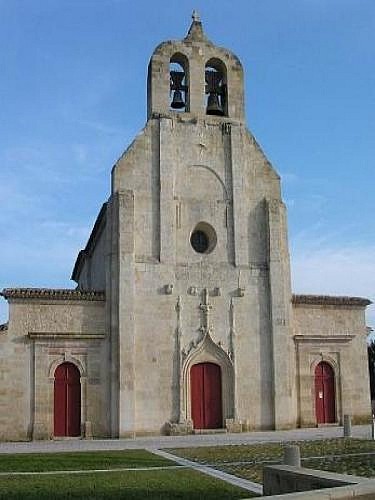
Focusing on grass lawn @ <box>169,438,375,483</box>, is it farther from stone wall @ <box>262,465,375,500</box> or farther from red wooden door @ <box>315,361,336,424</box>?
red wooden door @ <box>315,361,336,424</box>

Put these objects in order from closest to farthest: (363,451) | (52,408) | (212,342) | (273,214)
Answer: (363,451)
(52,408)
(212,342)
(273,214)

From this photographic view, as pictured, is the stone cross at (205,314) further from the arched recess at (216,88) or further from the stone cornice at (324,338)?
the arched recess at (216,88)

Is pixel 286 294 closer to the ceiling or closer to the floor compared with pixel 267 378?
closer to the ceiling

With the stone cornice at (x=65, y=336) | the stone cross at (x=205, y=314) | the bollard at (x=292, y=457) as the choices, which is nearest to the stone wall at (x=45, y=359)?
the stone cornice at (x=65, y=336)

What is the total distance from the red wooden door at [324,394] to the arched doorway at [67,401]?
1003cm

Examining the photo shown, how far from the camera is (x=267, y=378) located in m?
27.6

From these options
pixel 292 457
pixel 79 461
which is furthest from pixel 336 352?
pixel 292 457

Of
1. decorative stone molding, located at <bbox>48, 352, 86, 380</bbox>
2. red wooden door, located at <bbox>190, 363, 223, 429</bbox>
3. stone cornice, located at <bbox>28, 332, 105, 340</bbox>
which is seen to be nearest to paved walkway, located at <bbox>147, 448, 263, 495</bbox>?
decorative stone molding, located at <bbox>48, 352, 86, 380</bbox>

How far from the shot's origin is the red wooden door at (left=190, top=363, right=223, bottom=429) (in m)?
26.9

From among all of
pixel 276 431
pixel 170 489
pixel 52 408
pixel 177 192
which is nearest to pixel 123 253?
pixel 177 192

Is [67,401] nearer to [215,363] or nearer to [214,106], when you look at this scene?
[215,363]

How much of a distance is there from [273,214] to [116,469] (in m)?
16.3

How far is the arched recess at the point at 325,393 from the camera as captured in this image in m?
28.8

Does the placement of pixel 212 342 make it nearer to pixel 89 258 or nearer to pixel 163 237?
pixel 163 237
